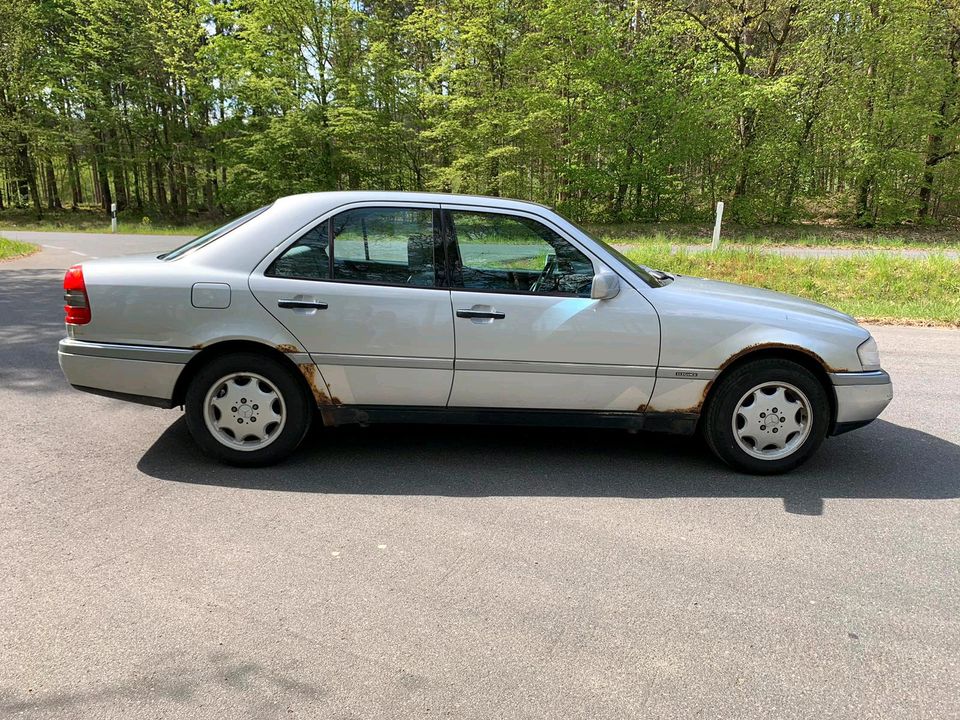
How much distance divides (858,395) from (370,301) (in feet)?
9.91

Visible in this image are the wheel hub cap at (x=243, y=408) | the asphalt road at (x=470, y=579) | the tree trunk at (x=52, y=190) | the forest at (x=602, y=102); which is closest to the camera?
the asphalt road at (x=470, y=579)

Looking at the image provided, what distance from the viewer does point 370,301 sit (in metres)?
3.96

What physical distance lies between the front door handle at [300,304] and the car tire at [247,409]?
0.35m

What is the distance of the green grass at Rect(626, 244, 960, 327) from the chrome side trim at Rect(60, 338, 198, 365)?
10407 millimetres

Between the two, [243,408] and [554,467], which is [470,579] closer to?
[554,467]

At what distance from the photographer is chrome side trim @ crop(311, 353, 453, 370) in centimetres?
399

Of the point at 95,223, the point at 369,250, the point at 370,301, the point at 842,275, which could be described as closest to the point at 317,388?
the point at 370,301

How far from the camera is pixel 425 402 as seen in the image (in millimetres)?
4086

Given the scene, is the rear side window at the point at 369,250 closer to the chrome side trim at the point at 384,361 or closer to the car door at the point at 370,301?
the car door at the point at 370,301

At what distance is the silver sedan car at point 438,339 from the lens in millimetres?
3955

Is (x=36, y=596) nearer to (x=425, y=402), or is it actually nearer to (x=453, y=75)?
(x=425, y=402)

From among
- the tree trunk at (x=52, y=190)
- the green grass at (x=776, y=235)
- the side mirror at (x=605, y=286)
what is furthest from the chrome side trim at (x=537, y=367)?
the tree trunk at (x=52, y=190)

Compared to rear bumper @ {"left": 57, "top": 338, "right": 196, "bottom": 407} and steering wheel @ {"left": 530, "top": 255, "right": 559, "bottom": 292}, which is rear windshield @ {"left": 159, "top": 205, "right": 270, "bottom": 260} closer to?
rear bumper @ {"left": 57, "top": 338, "right": 196, "bottom": 407}

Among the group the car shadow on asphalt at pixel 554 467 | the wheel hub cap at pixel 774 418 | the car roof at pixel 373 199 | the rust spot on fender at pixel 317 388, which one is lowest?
the car shadow on asphalt at pixel 554 467
